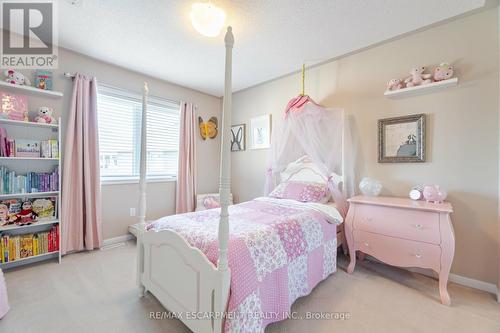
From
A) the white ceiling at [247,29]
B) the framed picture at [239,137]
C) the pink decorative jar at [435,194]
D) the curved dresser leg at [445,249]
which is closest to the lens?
the curved dresser leg at [445,249]

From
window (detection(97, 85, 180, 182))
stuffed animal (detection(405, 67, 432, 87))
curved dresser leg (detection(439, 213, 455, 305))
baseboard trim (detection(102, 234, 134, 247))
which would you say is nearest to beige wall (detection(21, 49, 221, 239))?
baseboard trim (detection(102, 234, 134, 247))

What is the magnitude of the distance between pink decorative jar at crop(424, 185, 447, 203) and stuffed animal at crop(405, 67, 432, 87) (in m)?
1.06

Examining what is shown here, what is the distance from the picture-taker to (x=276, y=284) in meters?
1.50

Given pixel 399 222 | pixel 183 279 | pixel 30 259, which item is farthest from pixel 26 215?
pixel 399 222

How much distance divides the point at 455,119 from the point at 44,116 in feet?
14.3

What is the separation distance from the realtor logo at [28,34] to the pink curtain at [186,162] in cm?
173

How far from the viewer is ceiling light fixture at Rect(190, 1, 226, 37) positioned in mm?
1731

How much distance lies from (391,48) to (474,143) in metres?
1.31

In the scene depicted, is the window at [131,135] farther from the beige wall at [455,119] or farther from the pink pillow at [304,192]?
the beige wall at [455,119]

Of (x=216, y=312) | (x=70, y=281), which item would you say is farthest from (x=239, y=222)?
(x=70, y=281)

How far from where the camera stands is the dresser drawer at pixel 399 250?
180 centimetres

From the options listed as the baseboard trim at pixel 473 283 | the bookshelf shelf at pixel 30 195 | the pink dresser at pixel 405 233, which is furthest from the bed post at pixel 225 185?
the bookshelf shelf at pixel 30 195

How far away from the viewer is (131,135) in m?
3.28

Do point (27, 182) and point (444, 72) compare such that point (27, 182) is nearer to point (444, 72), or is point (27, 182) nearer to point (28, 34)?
point (28, 34)
